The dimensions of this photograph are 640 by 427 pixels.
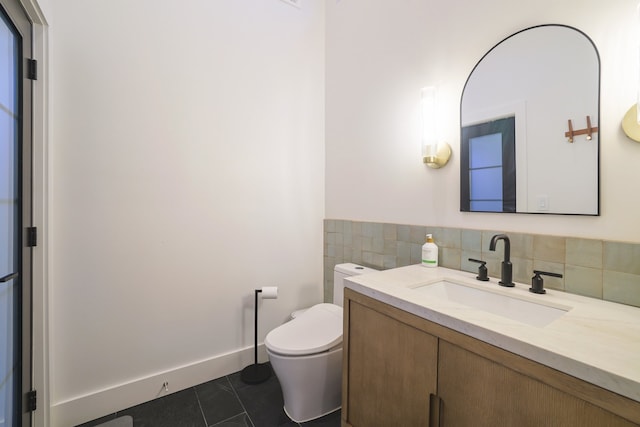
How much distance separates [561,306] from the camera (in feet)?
2.89

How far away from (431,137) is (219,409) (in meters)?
1.90

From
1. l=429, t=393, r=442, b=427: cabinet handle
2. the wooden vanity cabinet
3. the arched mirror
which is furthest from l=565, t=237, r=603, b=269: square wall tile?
l=429, t=393, r=442, b=427: cabinet handle

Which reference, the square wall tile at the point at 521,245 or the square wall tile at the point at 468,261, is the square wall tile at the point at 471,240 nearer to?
the square wall tile at the point at 468,261

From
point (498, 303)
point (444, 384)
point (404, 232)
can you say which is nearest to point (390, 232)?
point (404, 232)

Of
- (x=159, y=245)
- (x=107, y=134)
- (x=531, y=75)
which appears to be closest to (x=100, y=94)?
(x=107, y=134)

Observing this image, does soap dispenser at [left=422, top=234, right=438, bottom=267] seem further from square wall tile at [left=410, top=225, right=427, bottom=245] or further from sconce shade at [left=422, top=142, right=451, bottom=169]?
sconce shade at [left=422, top=142, right=451, bottom=169]

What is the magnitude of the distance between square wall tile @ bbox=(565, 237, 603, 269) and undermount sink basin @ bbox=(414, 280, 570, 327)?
0.22 m

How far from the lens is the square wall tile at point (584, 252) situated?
93 cm

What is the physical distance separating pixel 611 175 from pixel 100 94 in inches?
91.6

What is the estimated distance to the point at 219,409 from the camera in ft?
4.89

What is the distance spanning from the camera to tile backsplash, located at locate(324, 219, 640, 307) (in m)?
0.89

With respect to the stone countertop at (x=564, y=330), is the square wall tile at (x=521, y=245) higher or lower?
higher

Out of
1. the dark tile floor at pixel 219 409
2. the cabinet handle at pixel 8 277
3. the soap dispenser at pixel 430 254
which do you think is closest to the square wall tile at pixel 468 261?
the soap dispenser at pixel 430 254

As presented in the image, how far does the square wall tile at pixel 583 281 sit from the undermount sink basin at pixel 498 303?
173 millimetres
